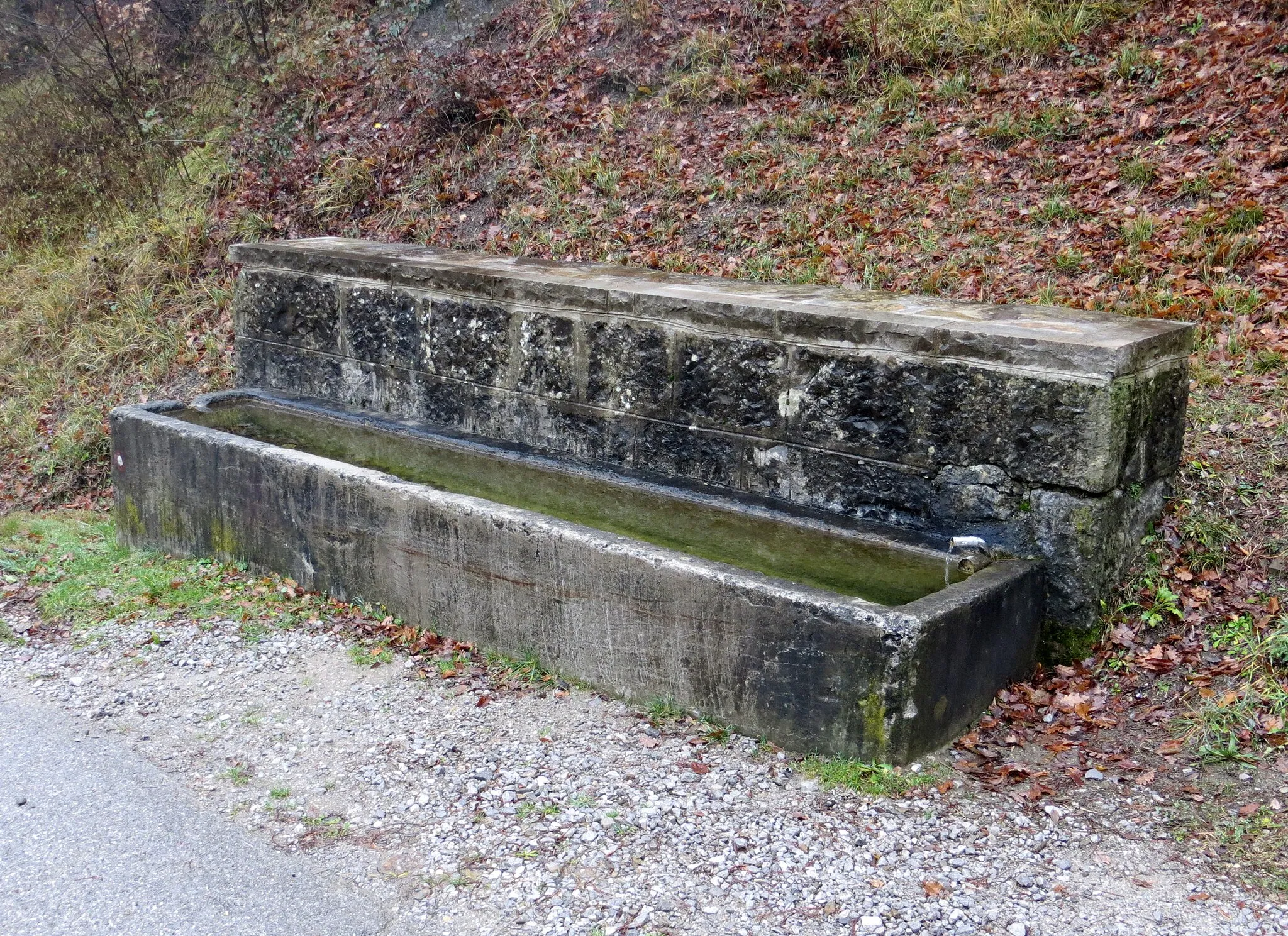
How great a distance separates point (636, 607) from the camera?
423 centimetres

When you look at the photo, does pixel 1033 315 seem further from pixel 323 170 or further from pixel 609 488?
pixel 323 170

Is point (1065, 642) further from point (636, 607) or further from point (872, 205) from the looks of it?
point (872, 205)

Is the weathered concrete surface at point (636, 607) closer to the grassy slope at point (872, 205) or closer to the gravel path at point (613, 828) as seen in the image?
the gravel path at point (613, 828)

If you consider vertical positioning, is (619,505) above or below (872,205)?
below

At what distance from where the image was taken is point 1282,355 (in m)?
5.59

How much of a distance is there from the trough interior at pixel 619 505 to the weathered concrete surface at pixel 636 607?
246 millimetres

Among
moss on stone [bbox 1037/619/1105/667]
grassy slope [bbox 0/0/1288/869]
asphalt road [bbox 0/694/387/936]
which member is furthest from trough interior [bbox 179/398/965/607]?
asphalt road [bbox 0/694/387/936]

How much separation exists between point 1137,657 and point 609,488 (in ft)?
7.81

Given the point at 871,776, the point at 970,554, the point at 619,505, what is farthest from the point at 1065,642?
the point at 619,505

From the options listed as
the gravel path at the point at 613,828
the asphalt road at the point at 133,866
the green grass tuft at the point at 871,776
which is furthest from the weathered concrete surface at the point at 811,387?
the asphalt road at the point at 133,866

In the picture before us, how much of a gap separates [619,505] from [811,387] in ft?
3.35

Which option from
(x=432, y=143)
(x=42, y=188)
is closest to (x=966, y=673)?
(x=432, y=143)

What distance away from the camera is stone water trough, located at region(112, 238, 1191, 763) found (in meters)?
3.93

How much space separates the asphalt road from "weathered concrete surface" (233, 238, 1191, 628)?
2.56 meters
